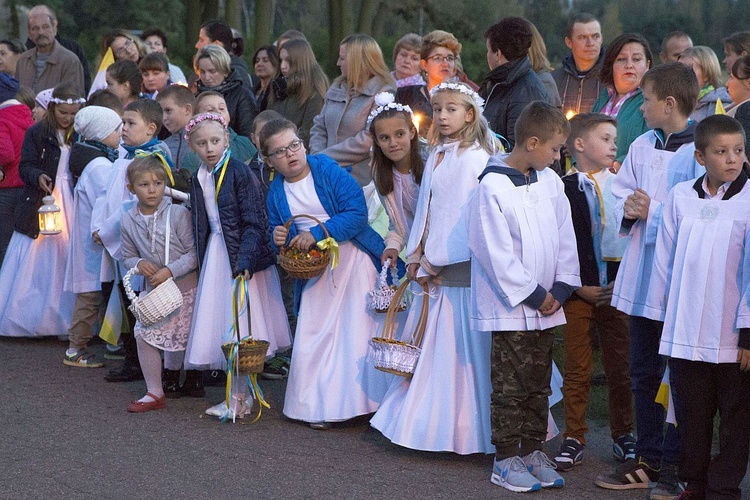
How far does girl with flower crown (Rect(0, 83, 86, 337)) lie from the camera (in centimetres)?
899

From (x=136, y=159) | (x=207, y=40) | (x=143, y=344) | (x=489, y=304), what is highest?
(x=207, y=40)

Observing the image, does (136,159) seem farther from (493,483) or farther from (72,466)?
(493,483)

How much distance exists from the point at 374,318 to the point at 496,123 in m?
1.66

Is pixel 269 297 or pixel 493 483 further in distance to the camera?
pixel 269 297

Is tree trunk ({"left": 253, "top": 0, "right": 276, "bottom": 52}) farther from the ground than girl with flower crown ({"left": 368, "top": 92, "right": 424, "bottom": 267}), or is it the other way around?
tree trunk ({"left": 253, "top": 0, "right": 276, "bottom": 52})

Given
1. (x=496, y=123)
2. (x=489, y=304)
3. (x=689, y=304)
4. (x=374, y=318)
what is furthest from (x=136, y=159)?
(x=689, y=304)

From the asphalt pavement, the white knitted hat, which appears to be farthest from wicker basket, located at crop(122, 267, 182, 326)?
the white knitted hat

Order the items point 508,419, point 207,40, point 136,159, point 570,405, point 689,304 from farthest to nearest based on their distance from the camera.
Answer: point 207,40
point 136,159
point 570,405
point 508,419
point 689,304

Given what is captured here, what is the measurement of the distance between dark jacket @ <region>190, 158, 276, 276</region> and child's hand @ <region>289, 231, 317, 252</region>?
493 millimetres

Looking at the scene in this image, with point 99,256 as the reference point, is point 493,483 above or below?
below

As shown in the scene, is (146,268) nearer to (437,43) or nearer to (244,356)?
(244,356)

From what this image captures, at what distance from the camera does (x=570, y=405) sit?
571 cm

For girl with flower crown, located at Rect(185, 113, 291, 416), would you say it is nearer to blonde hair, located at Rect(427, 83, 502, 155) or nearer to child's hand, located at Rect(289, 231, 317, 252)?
child's hand, located at Rect(289, 231, 317, 252)

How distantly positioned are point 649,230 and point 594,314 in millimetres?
764
